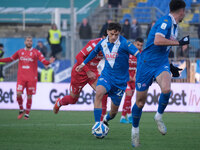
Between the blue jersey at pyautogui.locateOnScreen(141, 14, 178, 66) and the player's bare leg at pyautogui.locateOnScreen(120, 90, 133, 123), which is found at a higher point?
the blue jersey at pyautogui.locateOnScreen(141, 14, 178, 66)

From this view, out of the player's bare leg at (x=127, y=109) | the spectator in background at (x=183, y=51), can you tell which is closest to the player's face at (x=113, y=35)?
the player's bare leg at (x=127, y=109)

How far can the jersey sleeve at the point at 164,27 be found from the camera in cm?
790

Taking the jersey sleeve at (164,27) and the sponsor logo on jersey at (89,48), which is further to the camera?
the sponsor logo on jersey at (89,48)

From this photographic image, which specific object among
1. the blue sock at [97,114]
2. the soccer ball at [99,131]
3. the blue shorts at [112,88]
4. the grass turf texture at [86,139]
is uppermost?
the blue shorts at [112,88]

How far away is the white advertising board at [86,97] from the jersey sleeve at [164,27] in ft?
35.4

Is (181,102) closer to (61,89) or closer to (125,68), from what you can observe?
(61,89)

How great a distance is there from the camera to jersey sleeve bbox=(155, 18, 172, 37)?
7897mm

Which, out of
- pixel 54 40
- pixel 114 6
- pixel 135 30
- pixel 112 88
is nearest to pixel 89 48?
pixel 112 88

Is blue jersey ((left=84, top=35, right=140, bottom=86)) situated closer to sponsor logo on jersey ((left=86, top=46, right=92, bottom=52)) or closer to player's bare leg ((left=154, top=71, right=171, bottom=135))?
sponsor logo on jersey ((left=86, top=46, right=92, bottom=52))

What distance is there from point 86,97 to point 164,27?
1152 centimetres

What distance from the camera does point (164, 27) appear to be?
26.0 ft

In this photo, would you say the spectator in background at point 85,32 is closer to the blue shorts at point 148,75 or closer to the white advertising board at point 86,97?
the white advertising board at point 86,97

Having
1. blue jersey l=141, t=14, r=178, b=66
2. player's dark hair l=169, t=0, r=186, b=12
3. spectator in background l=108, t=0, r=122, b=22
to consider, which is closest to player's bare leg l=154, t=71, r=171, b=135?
blue jersey l=141, t=14, r=178, b=66

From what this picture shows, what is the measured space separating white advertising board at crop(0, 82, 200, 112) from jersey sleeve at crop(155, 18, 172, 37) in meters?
10.8
